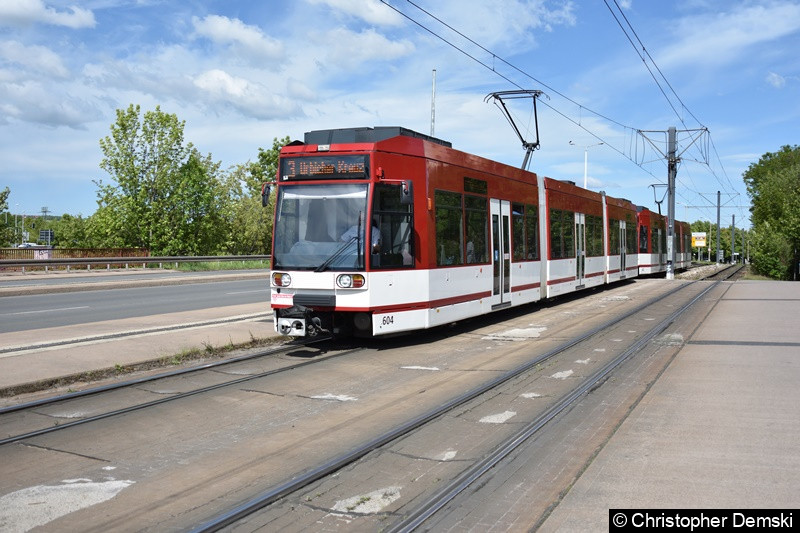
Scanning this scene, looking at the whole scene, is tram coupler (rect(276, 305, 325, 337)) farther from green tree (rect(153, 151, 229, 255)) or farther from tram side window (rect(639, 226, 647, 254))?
green tree (rect(153, 151, 229, 255))

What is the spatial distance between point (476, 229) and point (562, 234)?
7019 mm

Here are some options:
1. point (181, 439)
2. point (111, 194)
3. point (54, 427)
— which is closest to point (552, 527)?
point (181, 439)

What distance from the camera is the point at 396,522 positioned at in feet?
14.8

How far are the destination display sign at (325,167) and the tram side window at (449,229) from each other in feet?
5.86

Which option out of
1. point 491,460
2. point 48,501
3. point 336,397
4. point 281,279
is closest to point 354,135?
point 281,279

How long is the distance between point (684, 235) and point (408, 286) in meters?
44.3

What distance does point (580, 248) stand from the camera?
22281mm

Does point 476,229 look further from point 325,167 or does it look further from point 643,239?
point 643,239

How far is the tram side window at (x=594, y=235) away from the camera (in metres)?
23.4

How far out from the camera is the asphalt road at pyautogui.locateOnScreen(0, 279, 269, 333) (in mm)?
16156

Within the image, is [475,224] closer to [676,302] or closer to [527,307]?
[527,307]

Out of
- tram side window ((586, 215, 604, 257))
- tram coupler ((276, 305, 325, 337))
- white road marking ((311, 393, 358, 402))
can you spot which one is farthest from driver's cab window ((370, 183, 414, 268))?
tram side window ((586, 215, 604, 257))

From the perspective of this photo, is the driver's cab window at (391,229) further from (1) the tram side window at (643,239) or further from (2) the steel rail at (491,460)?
(1) the tram side window at (643,239)

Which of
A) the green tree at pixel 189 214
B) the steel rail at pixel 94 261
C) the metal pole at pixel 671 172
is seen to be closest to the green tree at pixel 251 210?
the green tree at pixel 189 214
